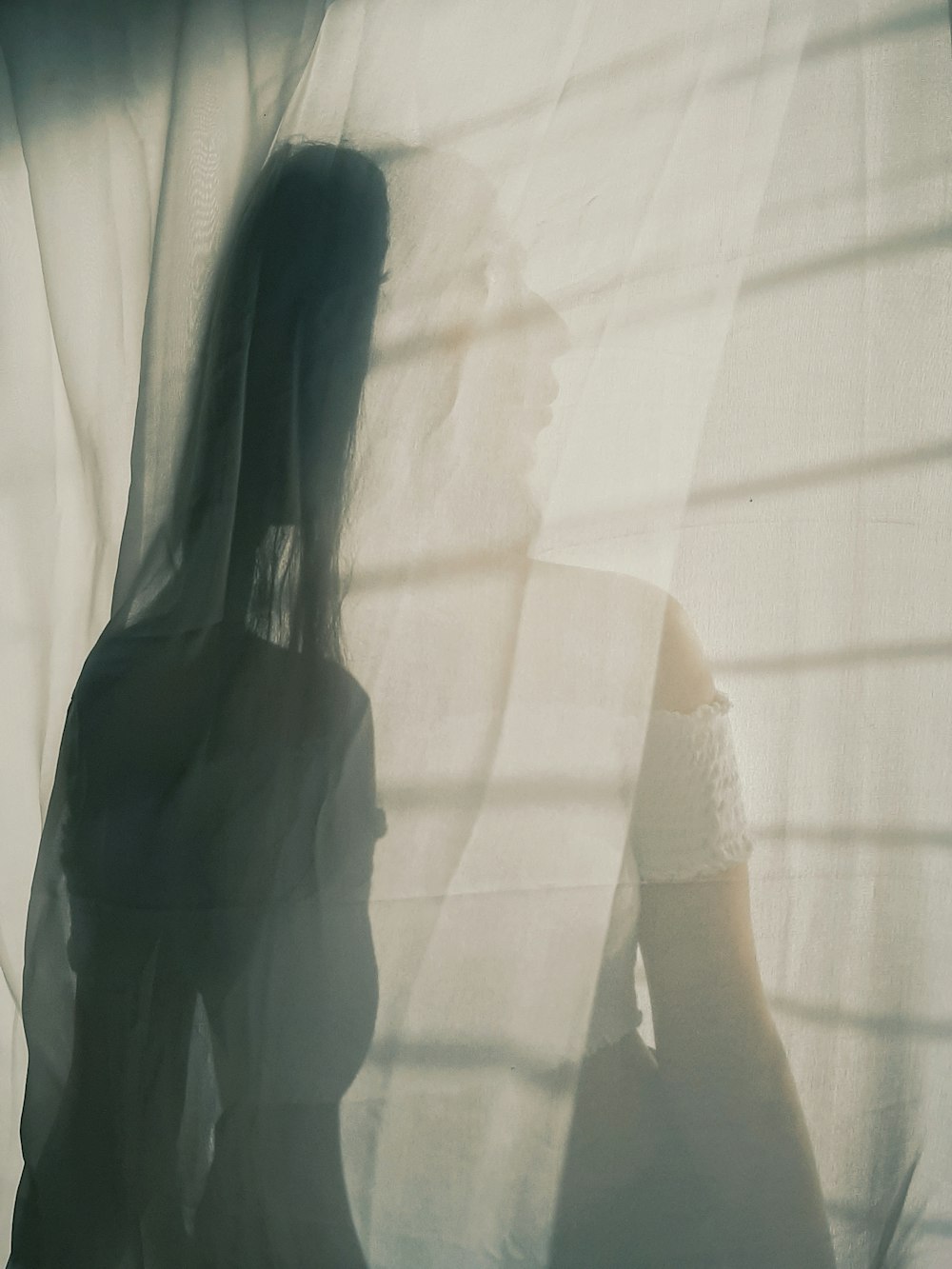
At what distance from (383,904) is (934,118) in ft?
2.07

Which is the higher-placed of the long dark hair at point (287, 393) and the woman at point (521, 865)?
the long dark hair at point (287, 393)

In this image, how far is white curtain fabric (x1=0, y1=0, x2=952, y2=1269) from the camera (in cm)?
54

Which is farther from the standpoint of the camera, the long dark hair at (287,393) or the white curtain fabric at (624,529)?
the long dark hair at (287,393)

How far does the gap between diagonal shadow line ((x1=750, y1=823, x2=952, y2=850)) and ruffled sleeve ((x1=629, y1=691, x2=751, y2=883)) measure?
0.05 ft

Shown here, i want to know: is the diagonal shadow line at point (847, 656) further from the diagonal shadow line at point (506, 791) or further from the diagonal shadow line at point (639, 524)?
the diagonal shadow line at point (506, 791)

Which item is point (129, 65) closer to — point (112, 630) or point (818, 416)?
point (112, 630)

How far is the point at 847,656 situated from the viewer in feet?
1.82

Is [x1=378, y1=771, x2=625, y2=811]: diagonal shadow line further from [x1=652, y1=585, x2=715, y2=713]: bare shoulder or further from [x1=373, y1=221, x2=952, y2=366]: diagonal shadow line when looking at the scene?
[x1=373, y1=221, x2=952, y2=366]: diagonal shadow line

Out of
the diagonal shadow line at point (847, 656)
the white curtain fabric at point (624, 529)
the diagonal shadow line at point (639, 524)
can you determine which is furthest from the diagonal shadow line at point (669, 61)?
the diagonal shadow line at point (847, 656)

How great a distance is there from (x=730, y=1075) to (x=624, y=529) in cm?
35

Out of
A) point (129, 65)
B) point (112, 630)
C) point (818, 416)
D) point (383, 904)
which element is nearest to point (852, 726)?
point (818, 416)

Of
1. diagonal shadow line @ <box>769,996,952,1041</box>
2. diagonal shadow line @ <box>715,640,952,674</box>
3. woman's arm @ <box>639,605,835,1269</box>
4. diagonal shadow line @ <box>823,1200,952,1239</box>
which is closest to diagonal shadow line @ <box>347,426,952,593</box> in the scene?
diagonal shadow line @ <box>715,640,952,674</box>

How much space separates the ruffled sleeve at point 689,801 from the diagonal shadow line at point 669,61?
0.42 meters

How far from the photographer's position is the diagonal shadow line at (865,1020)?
532 millimetres
